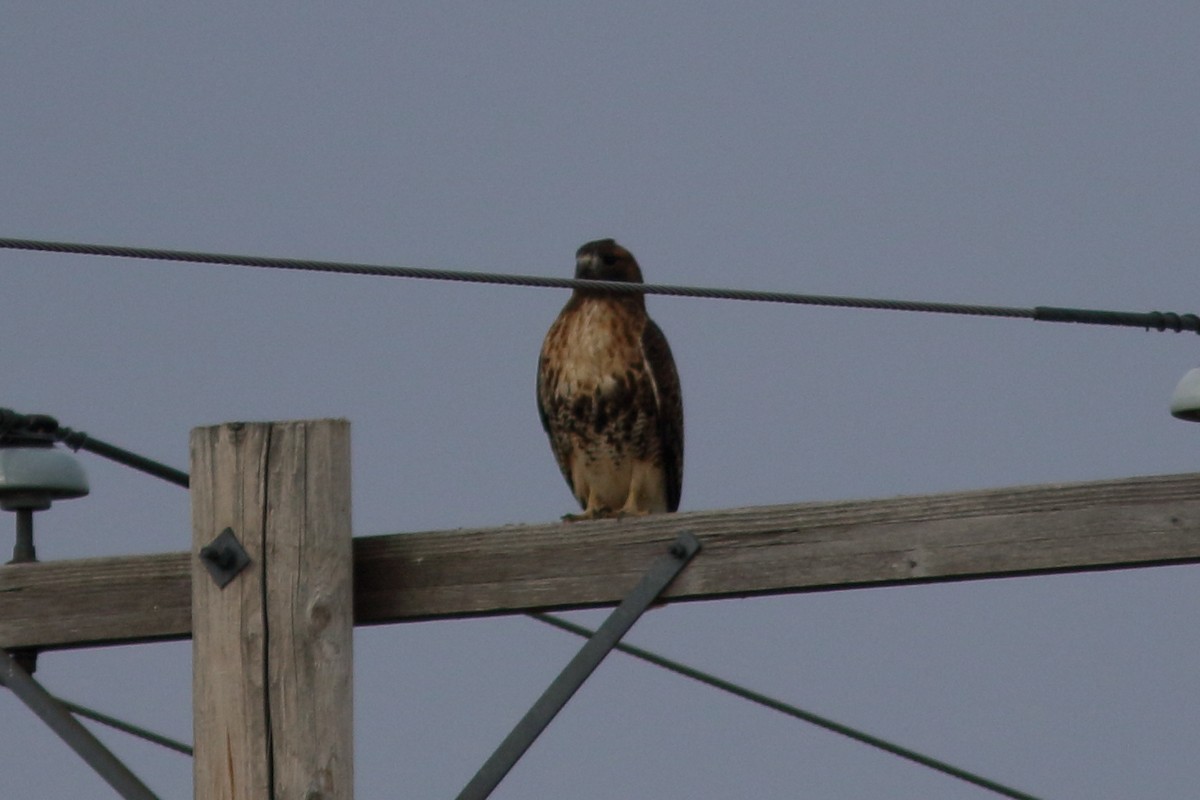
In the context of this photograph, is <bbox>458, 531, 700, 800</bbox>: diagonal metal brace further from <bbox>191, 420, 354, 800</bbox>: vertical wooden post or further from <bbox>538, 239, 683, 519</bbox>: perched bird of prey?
<bbox>538, 239, 683, 519</bbox>: perched bird of prey

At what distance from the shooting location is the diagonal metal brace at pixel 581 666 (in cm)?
316

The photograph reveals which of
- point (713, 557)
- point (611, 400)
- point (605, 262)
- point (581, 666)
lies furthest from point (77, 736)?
point (605, 262)

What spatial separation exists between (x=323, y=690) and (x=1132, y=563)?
139cm

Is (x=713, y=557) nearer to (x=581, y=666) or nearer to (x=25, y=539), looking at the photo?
(x=581, y=666)

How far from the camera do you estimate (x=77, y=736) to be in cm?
332

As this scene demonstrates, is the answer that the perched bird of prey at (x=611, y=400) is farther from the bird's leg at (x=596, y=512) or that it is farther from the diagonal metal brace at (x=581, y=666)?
the diagonal metal brace at (x=581, y=666)

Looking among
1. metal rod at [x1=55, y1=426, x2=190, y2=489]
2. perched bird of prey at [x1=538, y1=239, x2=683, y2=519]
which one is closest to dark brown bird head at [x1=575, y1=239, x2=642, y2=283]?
perched bird of prey at [x1=538, y1=239, x2=683, y2=519]

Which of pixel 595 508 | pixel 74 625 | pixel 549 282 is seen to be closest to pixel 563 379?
pixel 595 508

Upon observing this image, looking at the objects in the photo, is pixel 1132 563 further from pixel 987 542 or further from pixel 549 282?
pixel 549 282

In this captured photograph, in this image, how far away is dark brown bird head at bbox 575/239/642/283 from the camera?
673cm

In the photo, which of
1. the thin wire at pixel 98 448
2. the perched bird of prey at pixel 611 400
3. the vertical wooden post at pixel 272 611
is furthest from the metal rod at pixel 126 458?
the perched bird of prey at pixel 611 400

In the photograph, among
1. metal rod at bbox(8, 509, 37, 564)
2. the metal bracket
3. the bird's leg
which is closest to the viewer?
the metal bracket

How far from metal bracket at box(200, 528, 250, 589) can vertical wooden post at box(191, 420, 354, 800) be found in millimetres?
11

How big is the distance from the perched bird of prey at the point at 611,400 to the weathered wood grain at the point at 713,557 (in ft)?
9.08
